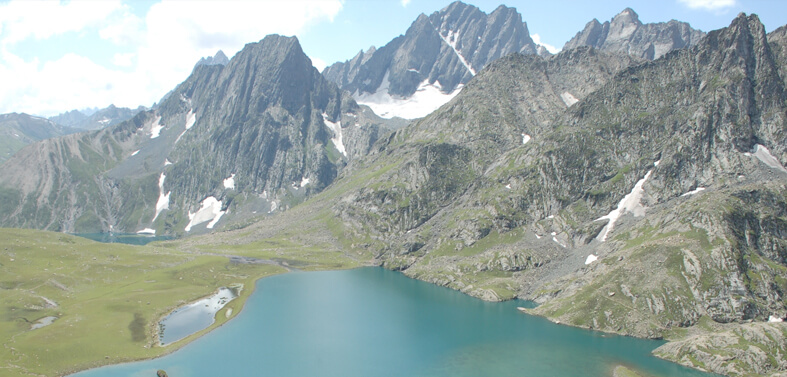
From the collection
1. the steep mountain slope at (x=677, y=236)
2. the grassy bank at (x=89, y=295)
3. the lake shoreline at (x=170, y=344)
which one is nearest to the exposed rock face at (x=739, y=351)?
the steep mountain slope at (x=677, y=236)

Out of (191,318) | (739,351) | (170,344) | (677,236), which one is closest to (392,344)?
(170,344)

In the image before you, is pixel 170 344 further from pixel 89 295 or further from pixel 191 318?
pixel 89 295

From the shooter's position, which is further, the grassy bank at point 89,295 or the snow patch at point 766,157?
the snow patch at point 766,157

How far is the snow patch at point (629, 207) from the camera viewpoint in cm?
17023

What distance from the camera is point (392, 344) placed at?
347ft

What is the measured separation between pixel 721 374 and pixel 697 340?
8.77 meters

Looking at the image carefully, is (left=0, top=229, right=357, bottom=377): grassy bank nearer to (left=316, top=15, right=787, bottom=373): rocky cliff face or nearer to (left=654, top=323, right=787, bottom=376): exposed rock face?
(left=316, top=15, right=787, bottom=373): rocky cliff face

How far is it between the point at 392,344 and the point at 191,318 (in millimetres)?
52277

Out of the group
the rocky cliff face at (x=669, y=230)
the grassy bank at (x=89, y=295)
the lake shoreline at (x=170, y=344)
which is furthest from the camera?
the rocky cliff face at (x=669, y=230)

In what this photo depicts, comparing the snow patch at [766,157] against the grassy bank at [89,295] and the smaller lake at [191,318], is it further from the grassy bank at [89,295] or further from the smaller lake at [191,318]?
the smaller lake at [191,318]

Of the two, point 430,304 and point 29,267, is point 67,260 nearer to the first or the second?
point 29,267

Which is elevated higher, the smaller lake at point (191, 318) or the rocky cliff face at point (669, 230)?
the rocky cliff face at point (669, 230)

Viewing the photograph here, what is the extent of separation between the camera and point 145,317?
117625 millimetres

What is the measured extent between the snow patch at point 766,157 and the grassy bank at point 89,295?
579 feet
